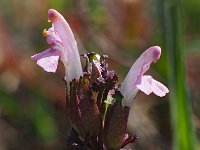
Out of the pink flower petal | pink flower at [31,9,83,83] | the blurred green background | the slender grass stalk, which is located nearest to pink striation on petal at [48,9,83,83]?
pink flower at [31,9,83,83]

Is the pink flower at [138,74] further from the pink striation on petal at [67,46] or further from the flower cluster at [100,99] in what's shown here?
the pink striation on petal at [67,46]

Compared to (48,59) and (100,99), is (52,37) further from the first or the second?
(100,99)

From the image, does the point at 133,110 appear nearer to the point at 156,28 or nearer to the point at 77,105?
the point at 156,28

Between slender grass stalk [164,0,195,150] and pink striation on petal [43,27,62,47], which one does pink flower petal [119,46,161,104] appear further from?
slender grass stalk [164,0,195,150]

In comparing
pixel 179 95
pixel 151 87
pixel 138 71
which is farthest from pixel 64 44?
pixel 179 95

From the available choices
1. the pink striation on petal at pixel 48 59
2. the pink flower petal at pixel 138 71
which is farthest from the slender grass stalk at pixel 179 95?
the pink striation on petal at pixel 48 59
